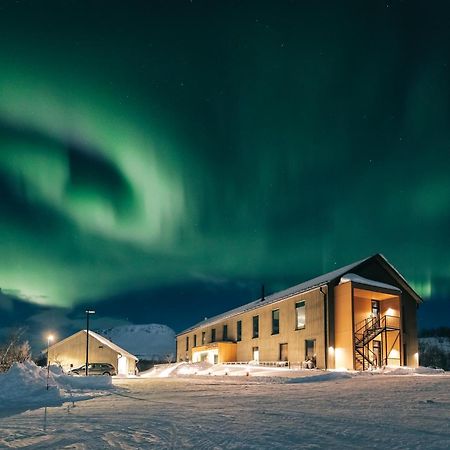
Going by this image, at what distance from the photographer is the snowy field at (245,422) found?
7.73 metres

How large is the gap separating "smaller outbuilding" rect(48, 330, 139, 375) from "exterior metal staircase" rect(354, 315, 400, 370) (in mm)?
25984

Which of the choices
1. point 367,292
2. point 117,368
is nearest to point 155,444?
point 367,292

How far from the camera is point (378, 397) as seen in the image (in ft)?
45.1

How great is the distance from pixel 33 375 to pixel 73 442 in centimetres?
1119

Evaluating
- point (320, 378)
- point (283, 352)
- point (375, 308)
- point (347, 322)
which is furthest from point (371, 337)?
point (320, 378)

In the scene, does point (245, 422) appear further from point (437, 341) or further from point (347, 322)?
Answer: point (437, 341)

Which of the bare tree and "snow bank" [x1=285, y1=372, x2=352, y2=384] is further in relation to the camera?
the bare tree

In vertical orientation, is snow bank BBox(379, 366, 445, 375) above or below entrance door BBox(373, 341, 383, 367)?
below

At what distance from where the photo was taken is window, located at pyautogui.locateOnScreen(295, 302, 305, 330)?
33.9 m

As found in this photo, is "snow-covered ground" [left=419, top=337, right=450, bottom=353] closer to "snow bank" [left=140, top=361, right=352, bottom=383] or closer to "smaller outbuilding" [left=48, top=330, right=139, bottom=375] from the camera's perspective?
"smaller outbuilding" [left=48, top=330, right=139, bottom=375]

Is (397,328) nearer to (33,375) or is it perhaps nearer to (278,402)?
(278,402)

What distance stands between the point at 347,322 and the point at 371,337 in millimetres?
2247

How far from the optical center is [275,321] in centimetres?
3784

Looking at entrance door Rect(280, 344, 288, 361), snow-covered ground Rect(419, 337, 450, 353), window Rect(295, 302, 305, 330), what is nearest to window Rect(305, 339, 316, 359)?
window Rect(295, 302, 305, 330)
